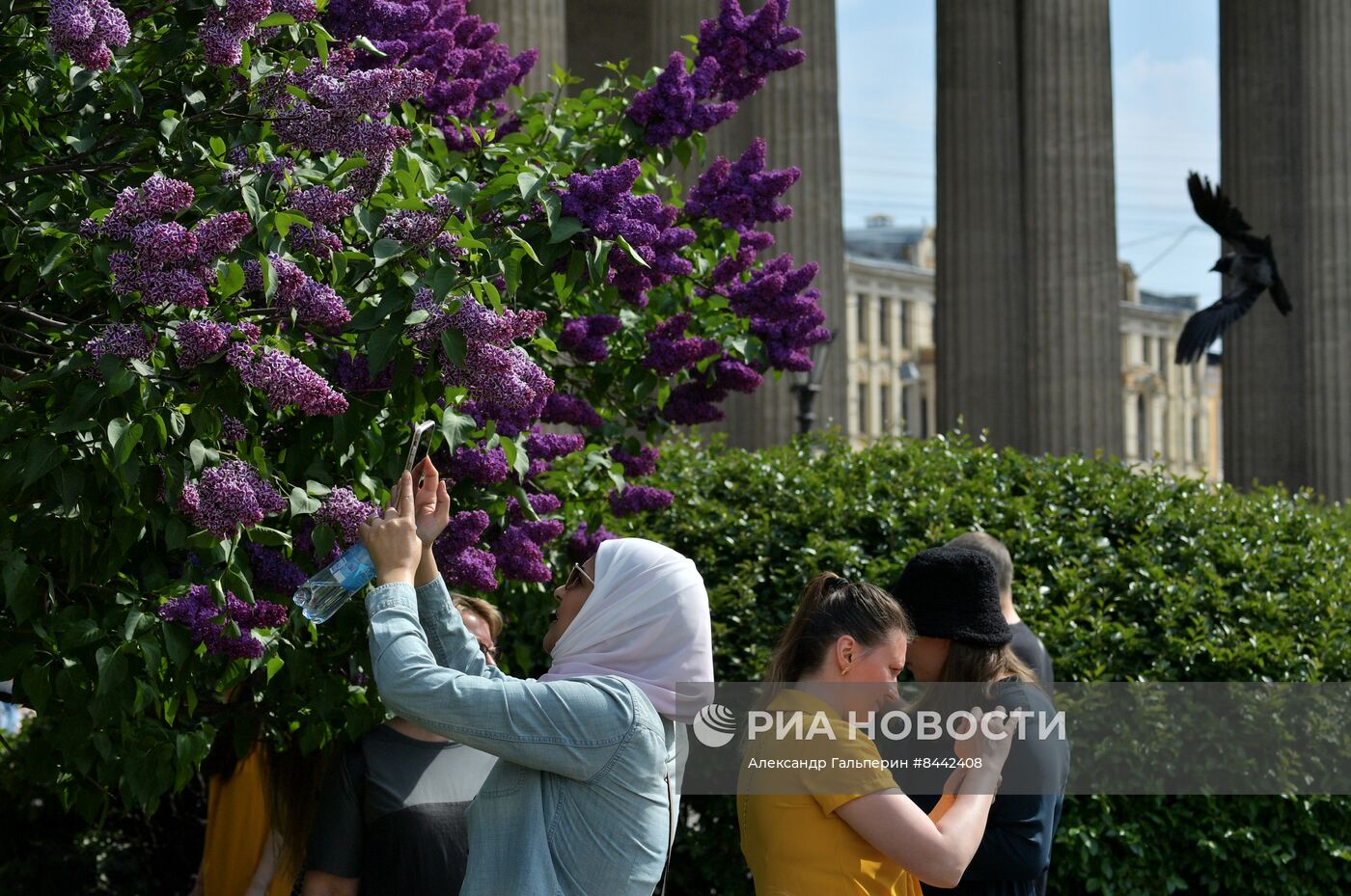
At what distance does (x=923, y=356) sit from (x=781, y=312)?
86342 millimetres

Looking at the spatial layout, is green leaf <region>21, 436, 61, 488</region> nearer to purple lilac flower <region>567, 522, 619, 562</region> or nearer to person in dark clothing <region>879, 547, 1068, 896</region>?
person in dark clothing <region>879, 547, 1068, 896</region>

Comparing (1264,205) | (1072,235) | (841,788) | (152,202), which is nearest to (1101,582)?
(841,788)

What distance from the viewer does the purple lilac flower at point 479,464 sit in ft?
19.1

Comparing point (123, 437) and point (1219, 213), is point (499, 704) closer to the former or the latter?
point (123, 437)

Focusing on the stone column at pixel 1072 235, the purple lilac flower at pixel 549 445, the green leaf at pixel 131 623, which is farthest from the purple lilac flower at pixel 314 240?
the stone column at pixel 1072 235

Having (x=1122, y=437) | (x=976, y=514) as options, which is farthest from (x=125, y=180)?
(x=1122, y=437)

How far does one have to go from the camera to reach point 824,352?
24188mm

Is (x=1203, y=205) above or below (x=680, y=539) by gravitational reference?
above

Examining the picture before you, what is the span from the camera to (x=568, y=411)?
6762 millimetres

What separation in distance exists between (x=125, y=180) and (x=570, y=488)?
264 cm

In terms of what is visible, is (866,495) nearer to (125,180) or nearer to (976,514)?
(976,514)

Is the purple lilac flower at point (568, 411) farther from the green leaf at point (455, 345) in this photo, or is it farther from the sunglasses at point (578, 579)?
the sunglasses at point (578, 579)

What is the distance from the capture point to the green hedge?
870cm

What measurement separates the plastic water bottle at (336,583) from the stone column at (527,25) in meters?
15.1
